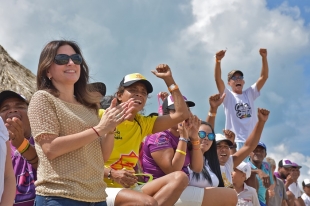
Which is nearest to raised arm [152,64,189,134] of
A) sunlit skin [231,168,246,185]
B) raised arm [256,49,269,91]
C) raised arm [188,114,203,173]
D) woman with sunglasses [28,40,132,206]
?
raised arm [188,114,203,173]

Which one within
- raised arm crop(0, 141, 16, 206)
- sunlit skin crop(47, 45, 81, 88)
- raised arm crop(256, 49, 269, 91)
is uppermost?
raised arm crop(256, 49, 269, 91)

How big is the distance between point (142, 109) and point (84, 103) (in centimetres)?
131

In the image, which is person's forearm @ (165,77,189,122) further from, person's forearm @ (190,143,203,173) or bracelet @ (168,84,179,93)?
person's forearm @ (190,143,203,173)

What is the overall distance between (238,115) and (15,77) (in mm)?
4108

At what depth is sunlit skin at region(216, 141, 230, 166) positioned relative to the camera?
6902 millimetres

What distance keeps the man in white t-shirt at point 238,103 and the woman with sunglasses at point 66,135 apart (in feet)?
15.9

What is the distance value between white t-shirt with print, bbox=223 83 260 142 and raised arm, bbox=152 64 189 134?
12.4 ft

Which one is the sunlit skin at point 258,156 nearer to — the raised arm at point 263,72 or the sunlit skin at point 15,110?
the raised arm at point 263,72

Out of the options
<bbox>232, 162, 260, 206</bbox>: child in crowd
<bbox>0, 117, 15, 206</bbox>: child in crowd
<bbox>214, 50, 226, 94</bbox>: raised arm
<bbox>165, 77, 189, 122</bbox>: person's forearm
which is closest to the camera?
<bbox>0, 117, 15, 206</bbox>: child in crowd

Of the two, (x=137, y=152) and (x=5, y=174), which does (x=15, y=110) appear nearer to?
(x=137, y=152)

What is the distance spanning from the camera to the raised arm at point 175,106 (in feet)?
16.2

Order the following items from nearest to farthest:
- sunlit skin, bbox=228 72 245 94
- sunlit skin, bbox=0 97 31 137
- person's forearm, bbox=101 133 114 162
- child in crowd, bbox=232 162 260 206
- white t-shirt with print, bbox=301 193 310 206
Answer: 1. person's forearm, bbox=101 133 114 162
2. sunlit skin, bbox=0 97 31 137
3. child in crowd, bbox=232 162 260 206
4. sunlit skin, bbox=228 72 245 94
5. white t-shirt with print, bbox=301 193 310 206

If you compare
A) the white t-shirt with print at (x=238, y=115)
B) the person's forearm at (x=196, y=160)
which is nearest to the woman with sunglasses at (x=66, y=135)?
the person's forearm at (x=196, y=160)

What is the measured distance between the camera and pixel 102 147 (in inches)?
152
